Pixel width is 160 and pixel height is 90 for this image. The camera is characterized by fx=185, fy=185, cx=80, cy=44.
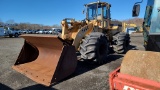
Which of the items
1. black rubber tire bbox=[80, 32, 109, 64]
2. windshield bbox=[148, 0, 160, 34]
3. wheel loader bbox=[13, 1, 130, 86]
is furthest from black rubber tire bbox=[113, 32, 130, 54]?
windshield bbox=[148, 0, 160, 34]

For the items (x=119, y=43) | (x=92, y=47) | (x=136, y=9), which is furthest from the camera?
(x=119, y=43)

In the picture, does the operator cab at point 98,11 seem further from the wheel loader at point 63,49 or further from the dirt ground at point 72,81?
the dirt ground at point 72,81

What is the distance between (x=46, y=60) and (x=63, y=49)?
132 cm

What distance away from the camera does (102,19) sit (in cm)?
894

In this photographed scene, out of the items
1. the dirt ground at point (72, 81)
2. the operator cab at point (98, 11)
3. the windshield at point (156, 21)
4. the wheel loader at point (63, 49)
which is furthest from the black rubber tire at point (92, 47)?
the windshield at point (156, 21)

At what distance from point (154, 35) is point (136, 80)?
1227mm

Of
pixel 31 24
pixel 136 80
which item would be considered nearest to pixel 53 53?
pixel 136 80

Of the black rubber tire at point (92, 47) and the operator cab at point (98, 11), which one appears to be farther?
the operator cab at point (98, 11)

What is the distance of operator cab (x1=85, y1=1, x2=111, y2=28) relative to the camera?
893 centimetres

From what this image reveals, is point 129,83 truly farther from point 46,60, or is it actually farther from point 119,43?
point 119,43

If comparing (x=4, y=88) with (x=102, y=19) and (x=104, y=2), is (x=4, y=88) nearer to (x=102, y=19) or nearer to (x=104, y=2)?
(x=102, y=19)

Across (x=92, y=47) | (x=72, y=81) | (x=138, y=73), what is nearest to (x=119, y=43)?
(x=92, y=47)

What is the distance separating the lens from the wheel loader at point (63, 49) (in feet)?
17.3

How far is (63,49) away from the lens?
520 cm
